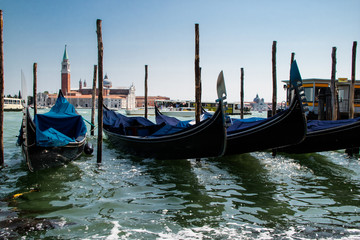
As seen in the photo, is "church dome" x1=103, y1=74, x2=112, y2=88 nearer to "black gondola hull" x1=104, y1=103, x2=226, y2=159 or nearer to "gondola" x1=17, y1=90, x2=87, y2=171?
"gondola" x1=17, y1=90, x2=87, y2=171

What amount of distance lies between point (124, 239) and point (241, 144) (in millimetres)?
3387

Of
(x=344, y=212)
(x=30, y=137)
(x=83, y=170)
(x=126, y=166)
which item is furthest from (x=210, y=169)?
(x=30, y=137)

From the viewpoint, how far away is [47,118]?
675cm

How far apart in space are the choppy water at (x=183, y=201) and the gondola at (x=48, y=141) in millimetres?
231

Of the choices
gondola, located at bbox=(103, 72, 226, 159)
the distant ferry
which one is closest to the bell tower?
the distant ferry

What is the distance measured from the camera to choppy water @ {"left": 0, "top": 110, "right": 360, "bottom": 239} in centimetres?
333

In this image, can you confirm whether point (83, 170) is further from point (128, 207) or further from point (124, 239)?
point (124, 239)

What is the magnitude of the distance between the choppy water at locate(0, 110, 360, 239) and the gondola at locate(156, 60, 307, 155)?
1.84ft

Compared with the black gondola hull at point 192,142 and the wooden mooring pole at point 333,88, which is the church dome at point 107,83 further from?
the black gondola hull at point 192,142

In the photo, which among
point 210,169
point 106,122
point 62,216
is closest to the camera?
point 62,216

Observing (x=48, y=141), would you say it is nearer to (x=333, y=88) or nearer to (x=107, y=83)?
(x=333, y=88)

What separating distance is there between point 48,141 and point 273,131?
383 centimetres

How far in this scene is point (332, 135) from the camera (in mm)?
6590

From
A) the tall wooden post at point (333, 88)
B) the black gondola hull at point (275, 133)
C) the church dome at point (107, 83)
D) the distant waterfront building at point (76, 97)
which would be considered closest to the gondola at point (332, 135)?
Result: the black gondola hull at point (275, 133)
